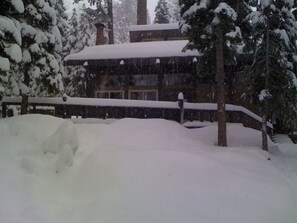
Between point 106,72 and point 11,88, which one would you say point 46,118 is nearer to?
point 11,88

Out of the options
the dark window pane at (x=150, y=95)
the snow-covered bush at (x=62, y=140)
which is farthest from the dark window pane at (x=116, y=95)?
the snow-covered bush at (x=62, y=140)

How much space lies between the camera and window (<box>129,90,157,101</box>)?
76.0 ft

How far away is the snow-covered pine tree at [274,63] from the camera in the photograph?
43.8 ft

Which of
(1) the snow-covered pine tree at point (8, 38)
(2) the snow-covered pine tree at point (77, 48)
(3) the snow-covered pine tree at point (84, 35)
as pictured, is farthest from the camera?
(3) the snow-covered pine tree at point (84, 35)

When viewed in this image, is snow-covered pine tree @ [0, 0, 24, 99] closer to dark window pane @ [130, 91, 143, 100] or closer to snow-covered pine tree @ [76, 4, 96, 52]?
dark window pane @ [130, 91, 143, 100]

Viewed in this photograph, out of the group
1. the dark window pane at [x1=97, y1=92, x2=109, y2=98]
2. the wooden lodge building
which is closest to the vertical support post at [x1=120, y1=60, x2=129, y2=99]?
the wooden lodge building

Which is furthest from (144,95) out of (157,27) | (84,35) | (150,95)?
(84,35)

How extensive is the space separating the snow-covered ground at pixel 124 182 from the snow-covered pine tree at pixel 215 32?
9.92 ft

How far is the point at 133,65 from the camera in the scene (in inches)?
902

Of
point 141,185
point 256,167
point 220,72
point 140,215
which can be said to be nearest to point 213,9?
point 220,72

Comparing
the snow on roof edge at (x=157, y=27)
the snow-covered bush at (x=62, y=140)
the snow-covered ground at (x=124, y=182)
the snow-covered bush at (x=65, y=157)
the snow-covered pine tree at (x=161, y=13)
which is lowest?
the snow-covered ground at (x=124, y=182)

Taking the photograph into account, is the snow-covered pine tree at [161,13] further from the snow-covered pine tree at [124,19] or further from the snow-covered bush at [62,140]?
the snow-covered bush at [62,140]

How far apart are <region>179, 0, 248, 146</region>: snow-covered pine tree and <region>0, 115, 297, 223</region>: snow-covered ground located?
3.02 metres

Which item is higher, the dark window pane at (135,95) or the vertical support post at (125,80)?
the vertical support post at (125,80)
